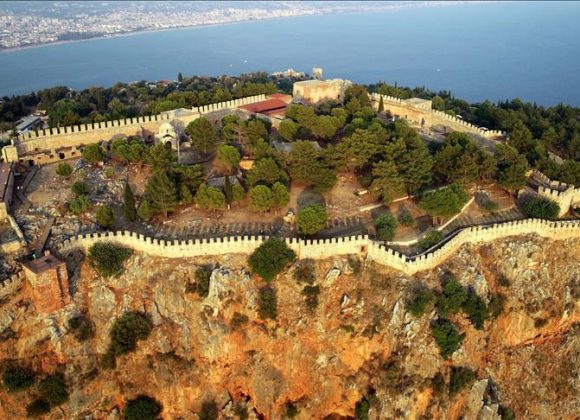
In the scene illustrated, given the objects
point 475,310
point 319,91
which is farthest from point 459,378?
point 319,91

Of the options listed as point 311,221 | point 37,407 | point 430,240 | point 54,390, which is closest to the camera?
point 37,407

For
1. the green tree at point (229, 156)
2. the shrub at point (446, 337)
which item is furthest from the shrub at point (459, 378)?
the green tree at point (229, 156)

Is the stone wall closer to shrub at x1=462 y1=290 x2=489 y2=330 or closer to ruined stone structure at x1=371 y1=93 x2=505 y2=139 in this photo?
shrub at x1=462 y1=290 x2=489 y2=330

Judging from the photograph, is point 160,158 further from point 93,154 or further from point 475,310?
point 475,310

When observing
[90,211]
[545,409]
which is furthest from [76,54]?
[545,409]

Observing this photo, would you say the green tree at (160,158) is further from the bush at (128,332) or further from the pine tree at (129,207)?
the bush at (128,332)

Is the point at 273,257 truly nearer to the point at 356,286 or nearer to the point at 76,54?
the point at 356,286
